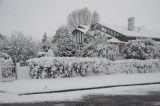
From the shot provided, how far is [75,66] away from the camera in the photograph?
15148 mm

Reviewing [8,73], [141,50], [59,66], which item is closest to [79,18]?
[141,50]

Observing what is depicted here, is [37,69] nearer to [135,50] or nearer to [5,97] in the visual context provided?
[5,97]

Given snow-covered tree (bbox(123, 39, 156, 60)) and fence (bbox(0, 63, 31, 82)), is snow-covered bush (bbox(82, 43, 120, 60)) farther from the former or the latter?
fence (bbox(0, 63, 31, 82))

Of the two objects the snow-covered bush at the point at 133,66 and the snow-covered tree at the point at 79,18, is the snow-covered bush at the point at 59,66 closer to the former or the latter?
the snow-covered bush at the point at 133,66

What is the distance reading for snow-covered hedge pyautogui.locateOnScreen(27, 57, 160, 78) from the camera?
1428cm

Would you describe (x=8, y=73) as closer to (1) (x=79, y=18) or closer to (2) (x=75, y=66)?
(2) (x=75, y=66)

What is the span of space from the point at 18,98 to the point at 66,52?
19.5 m

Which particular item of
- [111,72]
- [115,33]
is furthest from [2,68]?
[115,33]

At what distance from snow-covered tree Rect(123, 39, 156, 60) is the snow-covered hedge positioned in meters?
2.53

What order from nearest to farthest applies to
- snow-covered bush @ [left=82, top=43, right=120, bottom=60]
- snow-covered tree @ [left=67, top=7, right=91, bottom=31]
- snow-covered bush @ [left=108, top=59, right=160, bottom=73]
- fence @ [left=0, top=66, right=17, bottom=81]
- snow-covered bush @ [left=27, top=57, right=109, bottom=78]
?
fence @ [left=0, top=66, right=17, bottom=81] < snow-covered bush @ [left=27, top=57, right=109, bottom=78] < snow-covered bush @ [left=108, top=59, right=160, bottom=73] < snow-covered bush @ [left=82, top=43, right=120, bottom=60] < snow-covered tree @ [left=67, top=7, right=91, bottom=31]

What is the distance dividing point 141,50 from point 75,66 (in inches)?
371

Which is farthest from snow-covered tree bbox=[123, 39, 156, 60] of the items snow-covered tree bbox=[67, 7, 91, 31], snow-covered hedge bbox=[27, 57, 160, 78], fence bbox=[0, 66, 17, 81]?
snow-covered tree bbox=[67, 7, 91, 31]

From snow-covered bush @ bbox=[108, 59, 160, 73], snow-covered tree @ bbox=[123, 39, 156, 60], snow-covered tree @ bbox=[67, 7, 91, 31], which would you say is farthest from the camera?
snow-covered tree @ bbox=[67, 7, 91, 31]

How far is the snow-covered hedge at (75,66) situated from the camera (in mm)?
14281
